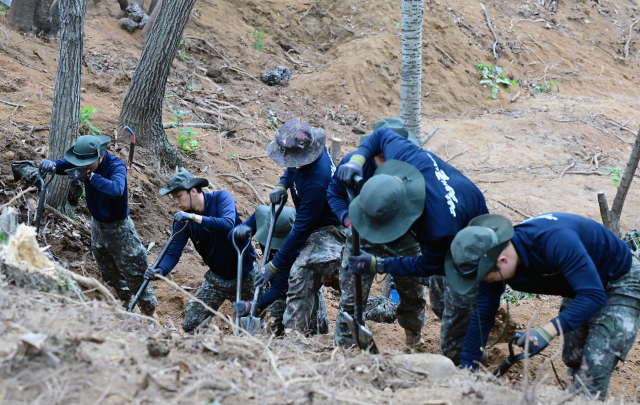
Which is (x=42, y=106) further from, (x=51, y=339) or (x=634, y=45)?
(x=634, y=45)

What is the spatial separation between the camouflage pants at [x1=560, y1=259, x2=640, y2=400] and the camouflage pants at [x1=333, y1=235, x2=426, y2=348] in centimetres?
149

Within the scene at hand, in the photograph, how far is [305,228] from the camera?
4387 mm

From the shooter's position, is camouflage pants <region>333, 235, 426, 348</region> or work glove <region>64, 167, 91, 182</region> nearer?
camouflage pants <region>333, 235, 426, 348</region>

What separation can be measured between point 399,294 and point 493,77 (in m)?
11.4

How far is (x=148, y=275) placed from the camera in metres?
4.46

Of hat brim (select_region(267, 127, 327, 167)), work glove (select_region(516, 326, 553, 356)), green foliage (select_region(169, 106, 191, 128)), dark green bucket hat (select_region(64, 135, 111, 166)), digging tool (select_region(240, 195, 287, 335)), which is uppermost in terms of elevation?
hat brim (select_region(267, 127, 327, 167))

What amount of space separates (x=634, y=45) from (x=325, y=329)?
17.4m

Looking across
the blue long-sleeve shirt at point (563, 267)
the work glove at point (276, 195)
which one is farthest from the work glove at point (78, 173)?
the blue long-sleeve shirt at point (563, 267)

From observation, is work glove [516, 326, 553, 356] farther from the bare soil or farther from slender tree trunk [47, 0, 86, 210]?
slender tree trunk [47, 0, 86, 210]

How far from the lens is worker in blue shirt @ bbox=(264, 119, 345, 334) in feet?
14.3

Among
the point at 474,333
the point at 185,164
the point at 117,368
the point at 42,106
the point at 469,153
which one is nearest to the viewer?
the point at 117,368

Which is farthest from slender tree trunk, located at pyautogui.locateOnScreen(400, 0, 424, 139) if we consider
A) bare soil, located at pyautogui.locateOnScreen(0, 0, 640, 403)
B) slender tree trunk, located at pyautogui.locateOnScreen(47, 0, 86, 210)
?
slender tree trunk, located at pyautogui.locateOnScreen(47, 0, 86, 210)

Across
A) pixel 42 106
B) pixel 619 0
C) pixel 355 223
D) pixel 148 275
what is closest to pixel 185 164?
pixel 42 106

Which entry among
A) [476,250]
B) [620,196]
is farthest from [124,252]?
[620,196]
